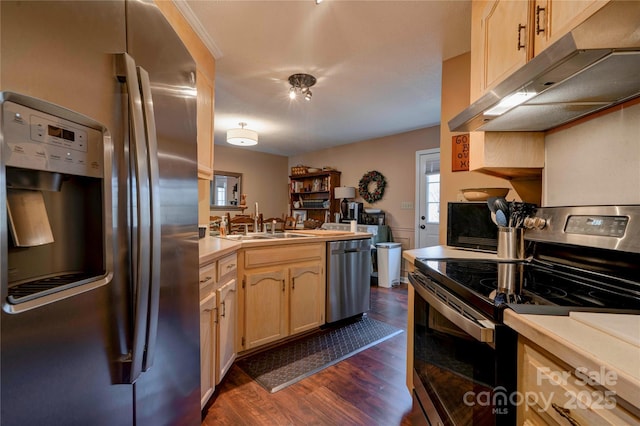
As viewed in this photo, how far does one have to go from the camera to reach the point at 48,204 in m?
0.54

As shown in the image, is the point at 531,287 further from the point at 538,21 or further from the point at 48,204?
the point at 48,204

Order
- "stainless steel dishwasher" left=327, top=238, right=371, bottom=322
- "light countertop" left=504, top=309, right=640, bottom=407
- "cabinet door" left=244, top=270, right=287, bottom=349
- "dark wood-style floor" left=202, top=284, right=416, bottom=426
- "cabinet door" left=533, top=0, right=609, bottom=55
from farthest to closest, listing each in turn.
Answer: "stainless steel dishwasher" left=327, top=238, right=371, bottom=322 → "cabinet door" left=244, top=270, right=287, bottom=349 → "dark wood-style floor" left=202, top=284, right=416, bottom=426 → "cabinet door" left=533, top=0, right=609, bottom=55 → "light countertop" left=504, top=309, right=640, bottom=407

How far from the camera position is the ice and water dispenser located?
0.46 meters

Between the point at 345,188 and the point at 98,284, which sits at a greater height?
the point at 345,188

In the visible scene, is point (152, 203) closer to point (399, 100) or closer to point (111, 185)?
point (111, 185)

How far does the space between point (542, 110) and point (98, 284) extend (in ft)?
5.20

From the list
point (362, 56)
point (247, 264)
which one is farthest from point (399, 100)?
point (247, 264)

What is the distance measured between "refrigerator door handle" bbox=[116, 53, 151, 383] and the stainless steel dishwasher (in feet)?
6.47

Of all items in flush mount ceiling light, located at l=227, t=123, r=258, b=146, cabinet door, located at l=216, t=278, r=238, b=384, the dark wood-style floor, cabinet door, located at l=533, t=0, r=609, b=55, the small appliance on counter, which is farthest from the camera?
the small appliance on counter

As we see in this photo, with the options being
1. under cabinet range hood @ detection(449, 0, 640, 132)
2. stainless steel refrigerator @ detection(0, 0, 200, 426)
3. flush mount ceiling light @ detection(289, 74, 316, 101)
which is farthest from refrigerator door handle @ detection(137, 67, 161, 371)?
flush mount ceiling light @ detection(289, 74, 316, 101)

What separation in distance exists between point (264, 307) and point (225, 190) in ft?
13.2

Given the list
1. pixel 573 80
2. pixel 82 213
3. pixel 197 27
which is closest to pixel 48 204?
pixel 82 213

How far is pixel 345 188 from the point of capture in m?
5.00

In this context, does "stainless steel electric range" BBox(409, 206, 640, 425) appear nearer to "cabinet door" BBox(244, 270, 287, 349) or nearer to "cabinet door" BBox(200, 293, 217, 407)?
"cabinet door" BBox(200, 293, 217, 407)
